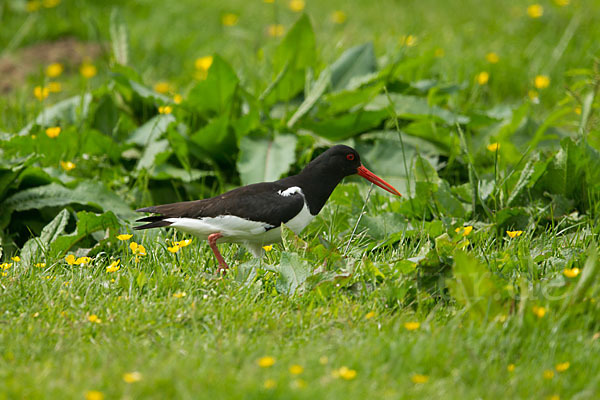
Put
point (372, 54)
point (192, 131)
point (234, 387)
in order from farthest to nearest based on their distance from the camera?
point (372, 54) → point (192, 131) → point (234, 387)

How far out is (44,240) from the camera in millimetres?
4520

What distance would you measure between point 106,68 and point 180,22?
4.94ft

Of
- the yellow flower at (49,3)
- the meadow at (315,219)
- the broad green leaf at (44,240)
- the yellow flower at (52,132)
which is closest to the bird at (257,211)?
the meadow at (315,219)

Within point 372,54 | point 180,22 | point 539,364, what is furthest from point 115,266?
point 180,22

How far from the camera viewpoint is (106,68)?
24.8ft

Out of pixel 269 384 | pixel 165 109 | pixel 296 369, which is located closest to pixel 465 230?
pixel 296 369

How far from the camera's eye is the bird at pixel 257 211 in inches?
159

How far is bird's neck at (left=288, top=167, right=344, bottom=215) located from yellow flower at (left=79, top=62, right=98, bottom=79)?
3876 mm

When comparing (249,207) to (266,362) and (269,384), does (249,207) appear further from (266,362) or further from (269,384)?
(269,384)

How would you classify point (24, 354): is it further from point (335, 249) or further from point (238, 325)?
point (335, 249)

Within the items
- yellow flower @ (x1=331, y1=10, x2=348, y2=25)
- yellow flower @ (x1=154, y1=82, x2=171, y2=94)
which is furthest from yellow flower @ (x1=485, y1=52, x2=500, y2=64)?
yellow flower @ (x1=154, y1=82, x2=171, y2=94)

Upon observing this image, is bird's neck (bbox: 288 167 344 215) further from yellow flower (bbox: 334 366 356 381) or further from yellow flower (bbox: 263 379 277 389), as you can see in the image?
yellow flower (bbox: 263 379 277 389)

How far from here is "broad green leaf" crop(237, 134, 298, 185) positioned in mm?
5312

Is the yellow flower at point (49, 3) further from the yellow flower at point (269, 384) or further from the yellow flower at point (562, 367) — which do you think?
the yellow flower at point (562, 367)
